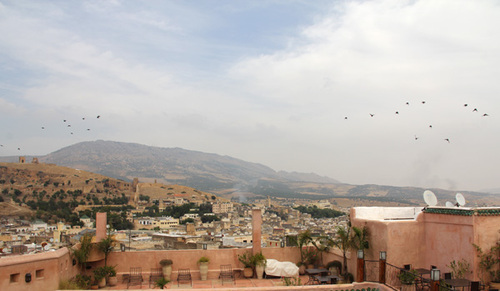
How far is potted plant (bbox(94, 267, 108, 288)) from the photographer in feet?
39.7

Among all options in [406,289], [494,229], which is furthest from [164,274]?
[494,229]

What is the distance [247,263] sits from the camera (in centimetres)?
1327

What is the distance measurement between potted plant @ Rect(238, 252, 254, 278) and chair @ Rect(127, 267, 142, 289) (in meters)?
3.14

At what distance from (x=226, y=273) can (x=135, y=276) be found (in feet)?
9.20

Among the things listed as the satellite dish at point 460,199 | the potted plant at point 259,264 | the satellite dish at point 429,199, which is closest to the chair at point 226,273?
the potted plant at point 259,264

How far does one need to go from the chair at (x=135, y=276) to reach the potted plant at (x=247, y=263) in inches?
124

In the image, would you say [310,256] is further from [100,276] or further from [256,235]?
[100,276]

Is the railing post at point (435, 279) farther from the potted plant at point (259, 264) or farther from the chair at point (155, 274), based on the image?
the chair at point (155, 274)

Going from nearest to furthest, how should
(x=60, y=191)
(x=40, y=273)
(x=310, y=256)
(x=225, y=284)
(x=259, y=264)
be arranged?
(x=40, y=273) < (x=225, y=284) < (x=259, y=264) < (x=310, y=256) < (x=60, y=191)

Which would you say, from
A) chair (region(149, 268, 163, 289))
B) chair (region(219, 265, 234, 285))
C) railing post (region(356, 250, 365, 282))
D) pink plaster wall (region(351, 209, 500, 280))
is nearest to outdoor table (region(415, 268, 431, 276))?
pink plaster wall (region(351, 209, 500, 280))

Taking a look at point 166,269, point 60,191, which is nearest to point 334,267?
point 166,269

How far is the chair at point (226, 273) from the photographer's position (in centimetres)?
1303

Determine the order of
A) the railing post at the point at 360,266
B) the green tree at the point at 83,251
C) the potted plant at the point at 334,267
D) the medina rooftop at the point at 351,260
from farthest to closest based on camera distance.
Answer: the potted plant at the point at 334,267
the green tree at the point at 83,251
the railing post at the point at 360,266
the medina rooftop at the point at 351,260

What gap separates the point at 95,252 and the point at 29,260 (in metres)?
2.87
